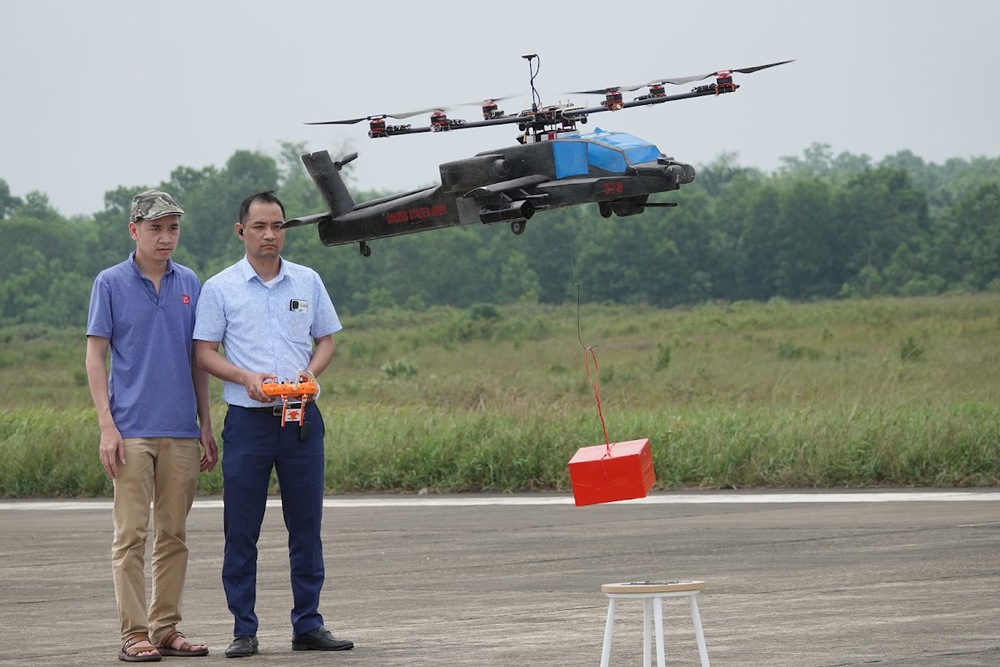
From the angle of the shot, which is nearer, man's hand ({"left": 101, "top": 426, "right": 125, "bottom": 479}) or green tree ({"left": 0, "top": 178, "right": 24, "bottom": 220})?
man's hand ({"left": 101, "top": 426, "right": 125, "bottom": 479})

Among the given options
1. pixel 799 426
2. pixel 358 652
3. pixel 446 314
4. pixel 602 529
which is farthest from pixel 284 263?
pixel 446 314

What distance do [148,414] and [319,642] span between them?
155 cm

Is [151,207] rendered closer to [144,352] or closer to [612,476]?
[144,352]

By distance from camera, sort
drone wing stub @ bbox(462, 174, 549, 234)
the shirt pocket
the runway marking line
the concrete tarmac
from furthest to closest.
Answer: the runway marking line, the shirt pocket, the concrete tarmac, drone wing stub @ bbox(462, 174, 549, 234)

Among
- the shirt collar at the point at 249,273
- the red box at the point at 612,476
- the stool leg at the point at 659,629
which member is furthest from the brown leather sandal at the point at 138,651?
the stool leg at the point at 659,629

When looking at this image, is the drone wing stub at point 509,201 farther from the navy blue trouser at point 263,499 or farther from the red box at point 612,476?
the navy blue trouser at point 263,499

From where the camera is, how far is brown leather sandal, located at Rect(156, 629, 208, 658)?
901 centimetres

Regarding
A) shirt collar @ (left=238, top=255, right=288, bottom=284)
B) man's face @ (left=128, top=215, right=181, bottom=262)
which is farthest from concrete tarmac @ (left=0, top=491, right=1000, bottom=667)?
man's face @ (left=128, top=215, right=181, bottom=262)

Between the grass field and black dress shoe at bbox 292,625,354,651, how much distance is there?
2.11 m

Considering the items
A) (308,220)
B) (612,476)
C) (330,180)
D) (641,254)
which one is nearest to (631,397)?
(330,180)

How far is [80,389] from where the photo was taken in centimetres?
5203

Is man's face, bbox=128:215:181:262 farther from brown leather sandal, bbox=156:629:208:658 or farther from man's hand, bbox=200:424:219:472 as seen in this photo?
brown leather sandal, bbox=156:629:208:658

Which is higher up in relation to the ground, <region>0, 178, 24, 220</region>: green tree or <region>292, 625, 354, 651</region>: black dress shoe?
<region>0, 178, 24, 220</region>: green tree

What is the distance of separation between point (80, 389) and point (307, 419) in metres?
44.6
